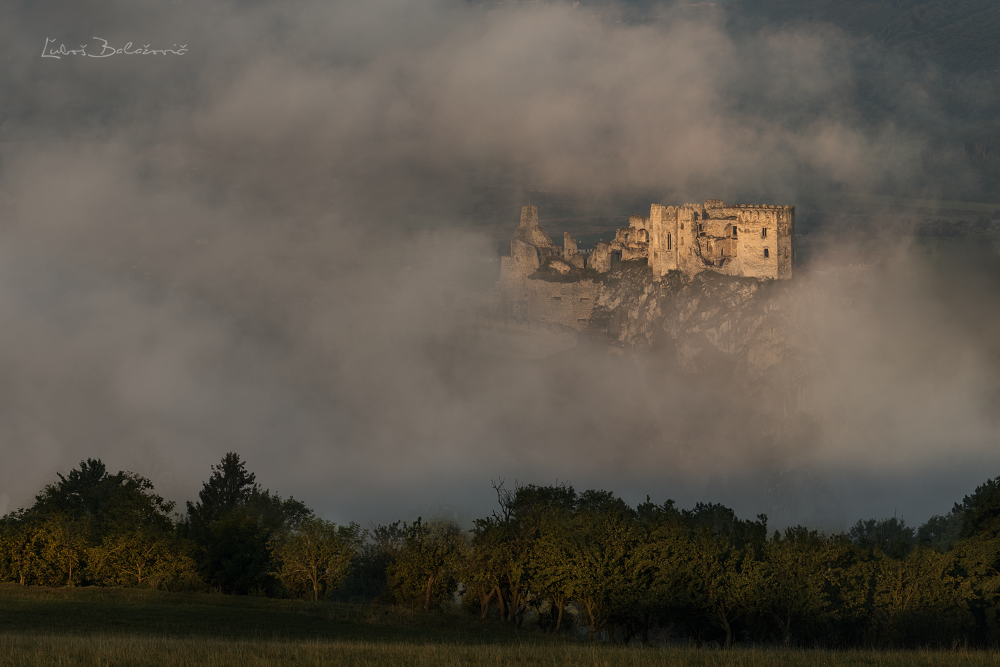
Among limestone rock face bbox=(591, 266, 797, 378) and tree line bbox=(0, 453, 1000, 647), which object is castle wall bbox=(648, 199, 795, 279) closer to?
limestone rock face bbox=(591, 266, 797, 378)

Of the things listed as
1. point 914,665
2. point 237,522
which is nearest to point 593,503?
point 237,522

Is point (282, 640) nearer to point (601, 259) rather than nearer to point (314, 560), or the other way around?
point (314, 560)

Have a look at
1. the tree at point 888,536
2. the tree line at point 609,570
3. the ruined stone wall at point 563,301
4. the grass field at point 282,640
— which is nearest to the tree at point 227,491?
the tree line at point 609,570

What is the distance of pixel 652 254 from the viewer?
15250 centimetres

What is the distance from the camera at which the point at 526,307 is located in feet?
542

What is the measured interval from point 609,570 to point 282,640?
57.8 ft

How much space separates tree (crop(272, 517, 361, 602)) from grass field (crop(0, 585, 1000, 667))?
905 cm

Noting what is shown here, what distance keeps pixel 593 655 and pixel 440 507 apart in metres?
140

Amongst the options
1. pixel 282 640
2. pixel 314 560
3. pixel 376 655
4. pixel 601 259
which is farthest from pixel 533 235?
pixel 376 655

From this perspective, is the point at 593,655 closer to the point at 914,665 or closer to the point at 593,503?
the point at 914,665

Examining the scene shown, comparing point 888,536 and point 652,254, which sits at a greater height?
point 652,254

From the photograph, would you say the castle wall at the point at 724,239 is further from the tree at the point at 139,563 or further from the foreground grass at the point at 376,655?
the foreground grass at the point at 376,655

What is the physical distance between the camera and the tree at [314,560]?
6366 centimetres

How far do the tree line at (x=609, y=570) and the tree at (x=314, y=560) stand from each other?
0.37 ft
